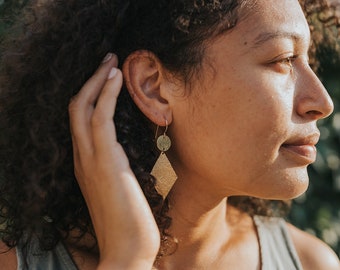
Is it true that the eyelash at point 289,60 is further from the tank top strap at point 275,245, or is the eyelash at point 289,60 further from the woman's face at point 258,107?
the tank top strap at point 275,245

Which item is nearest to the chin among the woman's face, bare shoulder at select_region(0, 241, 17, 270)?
the woman's face

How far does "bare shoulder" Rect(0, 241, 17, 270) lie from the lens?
2.61 metres

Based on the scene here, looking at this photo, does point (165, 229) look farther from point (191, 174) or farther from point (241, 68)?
point (241, 68)

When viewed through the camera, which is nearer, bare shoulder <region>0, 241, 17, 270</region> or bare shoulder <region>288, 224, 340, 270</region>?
bare shoulder <region>0, 241, 17, 270</region>

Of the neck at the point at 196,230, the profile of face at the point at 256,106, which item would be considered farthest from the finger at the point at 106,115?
the neck at the point at 196,230

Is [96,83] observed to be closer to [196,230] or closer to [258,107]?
[258,107]

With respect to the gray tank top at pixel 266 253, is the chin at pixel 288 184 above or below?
above

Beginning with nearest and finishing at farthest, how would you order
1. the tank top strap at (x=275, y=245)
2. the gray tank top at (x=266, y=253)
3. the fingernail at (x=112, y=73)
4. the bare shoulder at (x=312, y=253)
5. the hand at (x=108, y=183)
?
the hand at (x=108, y=183) → the fingernail at (x=112, y=73) → the gray tank top at (x=266, y=253) → the tank top strap at (x=275, y=245) → the bare shoulder at (x=312, y=253)

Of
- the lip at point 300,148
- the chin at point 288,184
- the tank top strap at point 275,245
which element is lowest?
the tank top strap at point 275,245

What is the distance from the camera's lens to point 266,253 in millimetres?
2994

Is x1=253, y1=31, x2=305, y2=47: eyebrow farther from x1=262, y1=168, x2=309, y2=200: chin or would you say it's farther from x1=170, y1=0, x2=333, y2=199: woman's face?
x1=262, y1=168, x2=309, y2=200: chin

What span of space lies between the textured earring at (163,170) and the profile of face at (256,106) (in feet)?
0.21

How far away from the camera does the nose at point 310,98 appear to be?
251cm

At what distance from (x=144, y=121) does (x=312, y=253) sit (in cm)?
102
